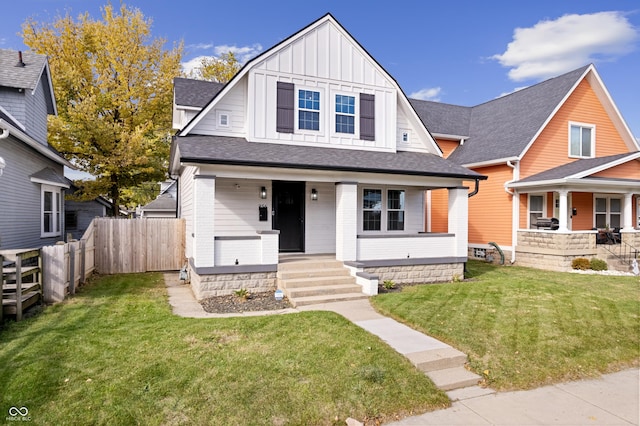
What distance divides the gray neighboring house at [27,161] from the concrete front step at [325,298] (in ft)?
27.2

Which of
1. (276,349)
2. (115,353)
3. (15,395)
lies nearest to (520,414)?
(276,349)

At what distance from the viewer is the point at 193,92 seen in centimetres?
1273

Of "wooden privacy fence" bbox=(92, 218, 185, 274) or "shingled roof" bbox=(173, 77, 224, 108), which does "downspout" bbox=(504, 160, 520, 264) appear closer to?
"shingled roof" bbox=(173, 77, 224, 108)

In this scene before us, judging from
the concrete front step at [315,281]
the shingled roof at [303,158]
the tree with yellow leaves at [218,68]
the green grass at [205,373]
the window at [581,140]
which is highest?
the tree with yellow leaves at [218,68]

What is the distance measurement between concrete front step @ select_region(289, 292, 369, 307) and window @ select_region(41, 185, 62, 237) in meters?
10.5

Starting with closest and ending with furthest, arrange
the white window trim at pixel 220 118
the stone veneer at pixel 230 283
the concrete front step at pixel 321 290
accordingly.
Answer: the concrete front step at pixel 321 290 < the stone veneer at pixel 230 283 < the white window trim at pixel 220 118

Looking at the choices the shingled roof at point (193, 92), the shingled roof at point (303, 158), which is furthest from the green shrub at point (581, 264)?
the shingled roof at point (193, 92)

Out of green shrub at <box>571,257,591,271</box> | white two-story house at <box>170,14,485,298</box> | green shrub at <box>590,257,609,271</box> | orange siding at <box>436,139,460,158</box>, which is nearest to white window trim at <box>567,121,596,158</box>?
orange siding at <box>436,139,460,158</box>

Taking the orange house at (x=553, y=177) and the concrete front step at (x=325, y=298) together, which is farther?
the orange house at (x=553, y=177)

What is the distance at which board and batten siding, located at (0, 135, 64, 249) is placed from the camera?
1030cm

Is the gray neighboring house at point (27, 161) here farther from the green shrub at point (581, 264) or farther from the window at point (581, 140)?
→ the window at point (581, 140)

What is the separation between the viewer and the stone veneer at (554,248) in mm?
13594

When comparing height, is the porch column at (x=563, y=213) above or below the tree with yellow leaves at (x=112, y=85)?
below

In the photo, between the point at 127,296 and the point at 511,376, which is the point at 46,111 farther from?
the point at 511,376
